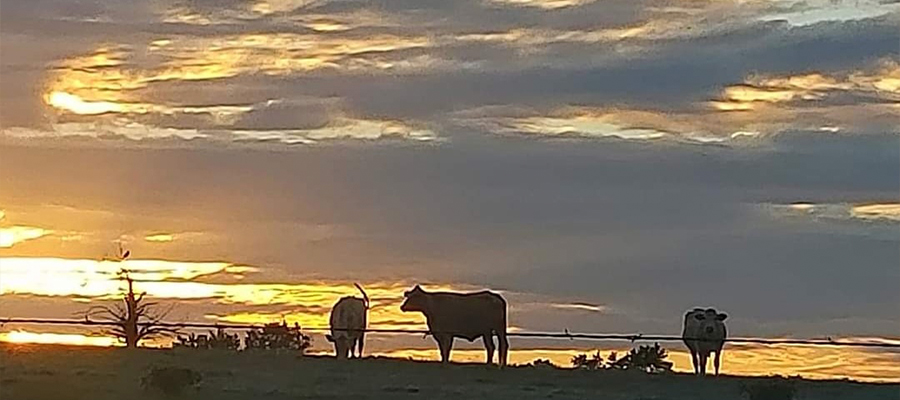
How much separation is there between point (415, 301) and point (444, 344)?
258 cm

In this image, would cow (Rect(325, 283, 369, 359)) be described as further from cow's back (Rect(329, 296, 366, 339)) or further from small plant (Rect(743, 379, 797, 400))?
small plant (Rect(743, 379, 797, 400))

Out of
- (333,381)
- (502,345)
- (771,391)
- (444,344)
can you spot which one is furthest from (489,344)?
(771,391)

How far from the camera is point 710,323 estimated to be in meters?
43.5

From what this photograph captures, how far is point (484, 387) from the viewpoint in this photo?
1109 inches

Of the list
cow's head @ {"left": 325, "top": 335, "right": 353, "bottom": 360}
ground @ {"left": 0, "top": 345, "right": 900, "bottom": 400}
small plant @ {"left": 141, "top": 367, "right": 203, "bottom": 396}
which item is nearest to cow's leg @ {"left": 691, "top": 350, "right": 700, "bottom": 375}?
cow's head @ {"left": 325, "top": 335, "right": 353, "bottom": 360}

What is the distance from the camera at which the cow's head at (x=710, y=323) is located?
141 ft

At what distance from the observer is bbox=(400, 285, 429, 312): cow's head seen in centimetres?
4331

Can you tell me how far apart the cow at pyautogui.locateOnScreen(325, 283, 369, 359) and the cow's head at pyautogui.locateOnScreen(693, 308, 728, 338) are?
7.11 m

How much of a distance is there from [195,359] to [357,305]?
589 inches

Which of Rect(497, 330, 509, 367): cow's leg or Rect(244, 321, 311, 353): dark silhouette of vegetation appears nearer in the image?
Rect(497, 330, 509, 367): cow's leg

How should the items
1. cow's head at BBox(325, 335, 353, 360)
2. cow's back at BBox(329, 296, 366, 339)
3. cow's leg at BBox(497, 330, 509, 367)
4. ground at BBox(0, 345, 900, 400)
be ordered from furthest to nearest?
cow's back at BBox(329, 296, 366, 339) → cow's head at BBox(325, 335, 353, 360) → cow's leg at BBox(497, 330, 509, 367) → ground at BBox(0, 345, 900, 400)

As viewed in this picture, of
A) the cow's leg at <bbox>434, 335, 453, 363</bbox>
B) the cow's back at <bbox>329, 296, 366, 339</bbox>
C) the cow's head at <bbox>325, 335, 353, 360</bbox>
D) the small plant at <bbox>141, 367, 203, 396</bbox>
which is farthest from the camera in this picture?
the cow's back at <bbox>329, 296, 366, 339</bbox>

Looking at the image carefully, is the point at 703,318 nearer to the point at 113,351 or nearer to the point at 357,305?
the point at 357,305

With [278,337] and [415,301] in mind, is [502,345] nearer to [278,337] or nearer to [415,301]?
[415,301]
